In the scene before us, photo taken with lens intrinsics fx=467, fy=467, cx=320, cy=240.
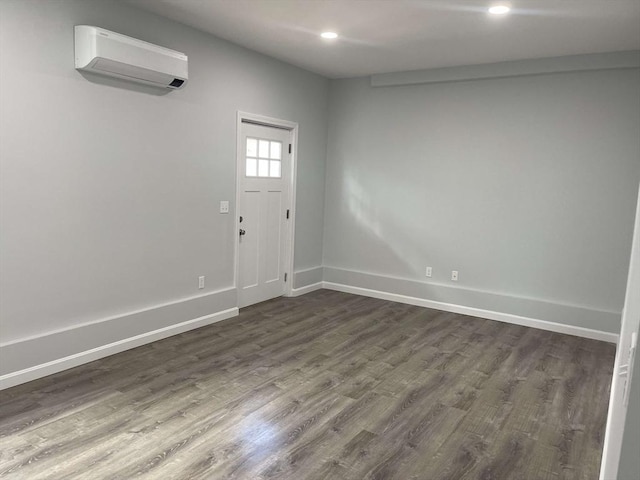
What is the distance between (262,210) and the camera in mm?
5273

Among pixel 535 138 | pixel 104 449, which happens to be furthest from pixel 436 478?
pixel 535 138

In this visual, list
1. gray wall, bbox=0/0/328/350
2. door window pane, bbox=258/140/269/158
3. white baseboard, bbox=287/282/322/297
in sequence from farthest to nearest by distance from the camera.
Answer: white baseboard, bbox=287/282/322/297 < door window pane, bbox=258/140/269/158 < gray wall, bbox=0/0/328/350

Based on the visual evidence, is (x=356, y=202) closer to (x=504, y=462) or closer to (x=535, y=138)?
(x=535, y=138)

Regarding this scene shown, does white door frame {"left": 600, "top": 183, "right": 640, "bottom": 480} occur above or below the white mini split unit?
below

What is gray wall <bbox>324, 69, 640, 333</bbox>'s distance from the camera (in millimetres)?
4535

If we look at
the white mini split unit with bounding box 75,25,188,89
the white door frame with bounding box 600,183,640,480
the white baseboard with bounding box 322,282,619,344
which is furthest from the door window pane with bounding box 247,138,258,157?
the white door frame with bounding box 600,183,640,480

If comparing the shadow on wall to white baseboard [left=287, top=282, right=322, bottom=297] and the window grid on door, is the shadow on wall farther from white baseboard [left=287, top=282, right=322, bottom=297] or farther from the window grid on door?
the window grid on door

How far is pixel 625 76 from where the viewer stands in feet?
14.4

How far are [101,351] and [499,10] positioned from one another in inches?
154

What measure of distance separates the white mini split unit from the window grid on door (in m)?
1.26

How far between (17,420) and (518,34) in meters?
4.56

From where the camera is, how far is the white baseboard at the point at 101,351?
10.2 feet

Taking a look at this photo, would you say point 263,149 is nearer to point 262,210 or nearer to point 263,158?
point 263,158

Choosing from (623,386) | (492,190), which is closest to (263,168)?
(492,190)
